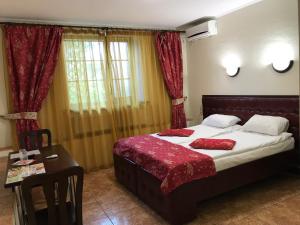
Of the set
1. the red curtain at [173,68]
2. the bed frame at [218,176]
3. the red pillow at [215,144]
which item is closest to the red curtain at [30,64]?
the bed frame at [218,176]

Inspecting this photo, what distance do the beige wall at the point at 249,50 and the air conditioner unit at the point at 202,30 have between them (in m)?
0.10

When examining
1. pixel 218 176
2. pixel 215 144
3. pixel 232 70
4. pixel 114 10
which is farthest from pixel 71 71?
pixel 218 176

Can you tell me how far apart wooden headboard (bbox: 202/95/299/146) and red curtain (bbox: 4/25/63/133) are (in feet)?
9.07

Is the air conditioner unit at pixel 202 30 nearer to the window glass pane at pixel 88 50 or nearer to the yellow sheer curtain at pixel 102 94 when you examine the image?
the yellow sheer curtain at pixel 102 94

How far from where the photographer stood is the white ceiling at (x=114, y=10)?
3145mm

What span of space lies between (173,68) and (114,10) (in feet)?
5.54

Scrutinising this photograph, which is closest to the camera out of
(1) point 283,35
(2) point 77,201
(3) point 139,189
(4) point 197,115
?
(2) point 77,201

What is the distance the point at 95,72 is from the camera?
13.6 feet

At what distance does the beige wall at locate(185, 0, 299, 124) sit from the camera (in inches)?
128

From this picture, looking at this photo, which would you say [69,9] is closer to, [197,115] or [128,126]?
[128,126]

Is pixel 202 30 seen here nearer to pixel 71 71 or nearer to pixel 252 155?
pixel 71 71

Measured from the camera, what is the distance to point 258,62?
368cm

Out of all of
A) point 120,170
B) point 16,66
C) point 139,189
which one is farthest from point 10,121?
point 139,189

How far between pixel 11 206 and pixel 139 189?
4.60 ft
